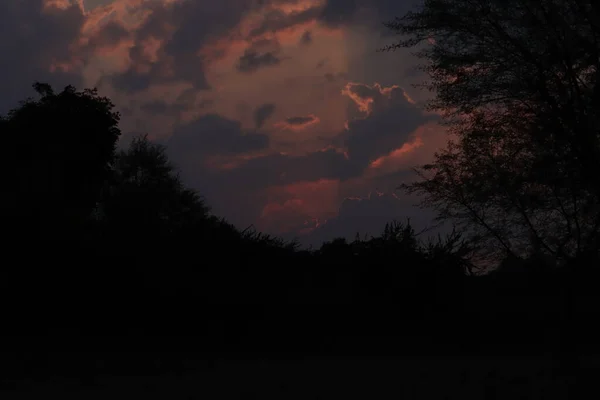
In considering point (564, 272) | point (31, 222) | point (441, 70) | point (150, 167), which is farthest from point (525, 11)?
point (150, 167)

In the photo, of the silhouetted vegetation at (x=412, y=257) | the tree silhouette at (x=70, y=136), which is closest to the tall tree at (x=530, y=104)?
the silhouetted vegetation at (x=412, y=257)

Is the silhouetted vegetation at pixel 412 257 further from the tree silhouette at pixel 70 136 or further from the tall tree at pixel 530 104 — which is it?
the tree silhouette at pixel 70 136

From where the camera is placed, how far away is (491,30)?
1434 centimetres

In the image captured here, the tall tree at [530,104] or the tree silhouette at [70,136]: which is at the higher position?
the tree silhouette at [70,136]

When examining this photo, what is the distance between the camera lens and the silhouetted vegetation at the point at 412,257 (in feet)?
45.6

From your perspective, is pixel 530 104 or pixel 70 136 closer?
pixel 530 104

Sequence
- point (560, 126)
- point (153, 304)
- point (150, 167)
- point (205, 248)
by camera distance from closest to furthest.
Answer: point (560, 126) < point (153, 304) < point (205, 248) < point (150, 167)

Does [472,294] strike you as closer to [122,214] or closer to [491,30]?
[491,30]

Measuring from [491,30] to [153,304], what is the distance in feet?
28.7

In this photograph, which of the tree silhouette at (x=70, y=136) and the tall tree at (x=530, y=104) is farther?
the tree silhouette at (x=70, y=136)

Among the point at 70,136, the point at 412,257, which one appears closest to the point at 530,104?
the point at 412,257

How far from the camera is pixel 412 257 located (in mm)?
18844

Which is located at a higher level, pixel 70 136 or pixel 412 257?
pixel 70 136

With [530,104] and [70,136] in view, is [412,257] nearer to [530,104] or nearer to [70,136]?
[530,104]
